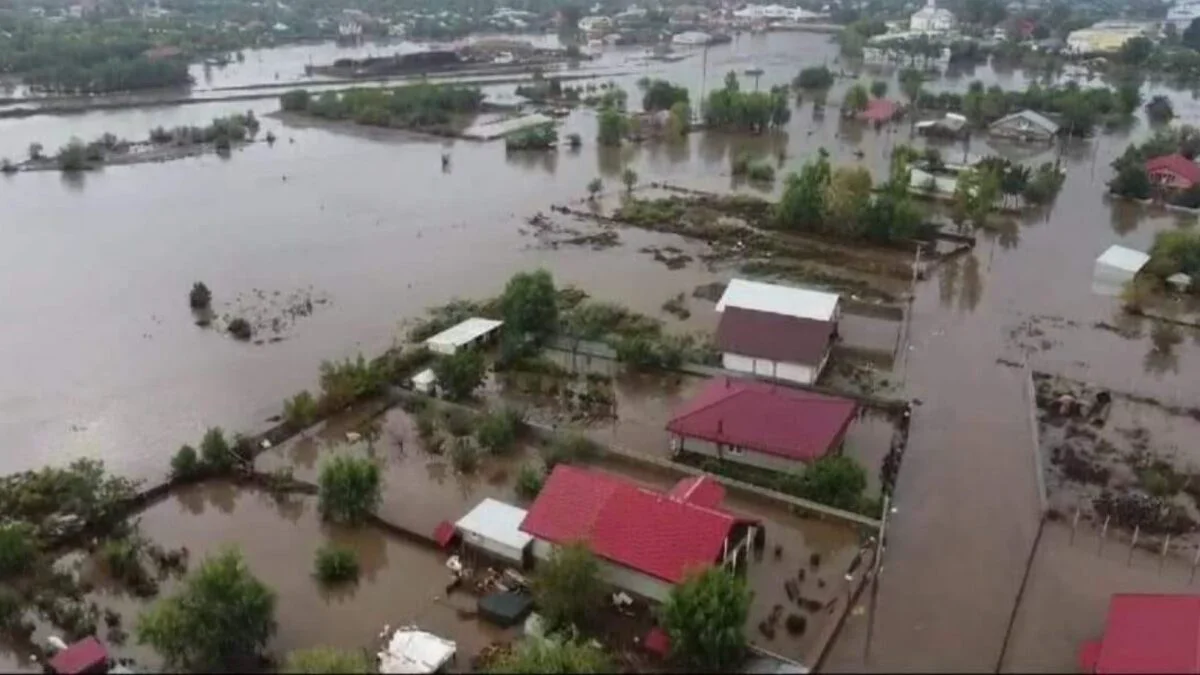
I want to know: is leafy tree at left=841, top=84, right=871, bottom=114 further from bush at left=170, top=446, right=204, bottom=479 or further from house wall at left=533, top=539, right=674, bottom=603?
house wall at left=533, top=539, right=674, bottom=603

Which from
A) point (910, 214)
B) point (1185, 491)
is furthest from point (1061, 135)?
point (1185, 491)

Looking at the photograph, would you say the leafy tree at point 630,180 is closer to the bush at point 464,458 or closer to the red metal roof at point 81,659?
the bush at point 464,458

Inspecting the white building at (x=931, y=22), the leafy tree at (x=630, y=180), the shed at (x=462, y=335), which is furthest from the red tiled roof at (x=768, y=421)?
the white building at (x=931, y=22)

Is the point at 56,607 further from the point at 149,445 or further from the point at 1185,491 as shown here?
the point at 1185,491

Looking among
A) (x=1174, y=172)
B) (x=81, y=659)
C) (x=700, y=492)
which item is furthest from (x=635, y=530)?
(x=1174, y=172)

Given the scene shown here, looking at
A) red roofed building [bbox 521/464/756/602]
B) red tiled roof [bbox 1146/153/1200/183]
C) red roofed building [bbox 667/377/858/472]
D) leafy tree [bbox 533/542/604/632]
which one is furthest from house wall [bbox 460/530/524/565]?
red tiled roof [bbox 1146/153/1200/183]

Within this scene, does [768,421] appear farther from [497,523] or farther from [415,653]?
[415,653]

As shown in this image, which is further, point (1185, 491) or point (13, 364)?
point (13, 364)
